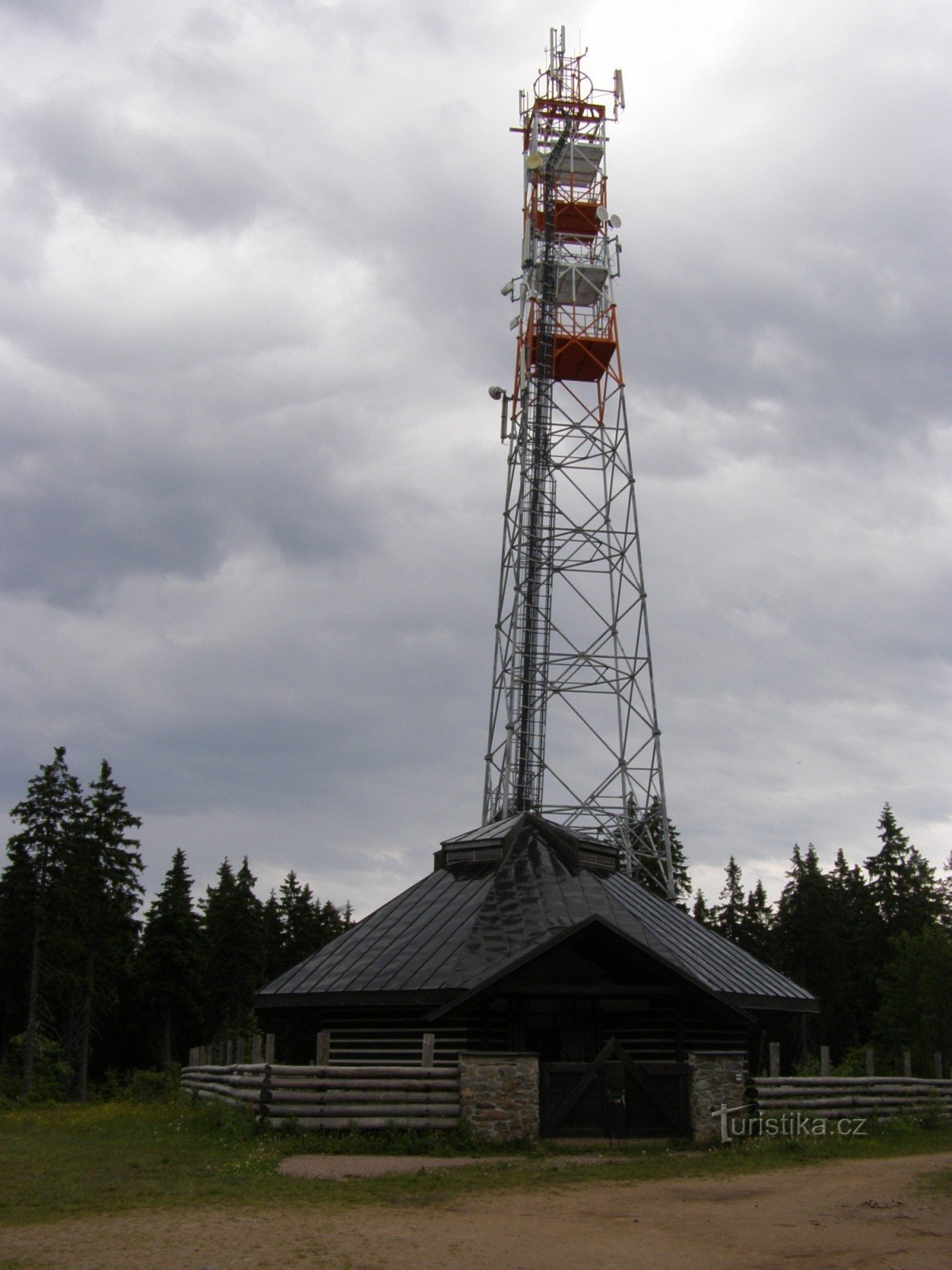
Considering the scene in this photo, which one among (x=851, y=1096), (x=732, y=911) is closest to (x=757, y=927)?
(x=732, y=911)

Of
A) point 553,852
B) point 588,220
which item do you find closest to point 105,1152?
point 553,852

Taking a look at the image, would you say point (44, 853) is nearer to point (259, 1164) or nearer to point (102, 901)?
point (102, 901)

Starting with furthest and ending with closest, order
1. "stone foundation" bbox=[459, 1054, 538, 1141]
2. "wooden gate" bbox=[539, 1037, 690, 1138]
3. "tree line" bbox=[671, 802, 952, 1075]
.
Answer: "tree line" bbox=[671, 802, 952, 1075] < "wooden gate" bbox=[539, 1037, 690, 1138] < "stone foundation" bbox=[459, 1054, 538, 1141]

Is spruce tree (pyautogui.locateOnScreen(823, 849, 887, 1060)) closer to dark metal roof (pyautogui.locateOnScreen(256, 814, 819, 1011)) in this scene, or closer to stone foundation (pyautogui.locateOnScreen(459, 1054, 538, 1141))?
dark metal roof (pyautogui.locateOnScreen(256, 814, 819, 1011))

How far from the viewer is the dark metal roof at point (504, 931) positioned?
72.6ft

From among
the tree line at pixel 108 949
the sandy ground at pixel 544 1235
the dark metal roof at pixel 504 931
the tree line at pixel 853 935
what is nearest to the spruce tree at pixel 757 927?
the tree line at pixel 853 935

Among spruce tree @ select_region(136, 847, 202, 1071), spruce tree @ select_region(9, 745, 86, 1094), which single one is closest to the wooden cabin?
→ spruce tree @ select_region(9, 745, 86, 1094)

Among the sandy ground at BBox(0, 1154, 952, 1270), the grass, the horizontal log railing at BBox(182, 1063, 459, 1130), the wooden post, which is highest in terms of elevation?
the wooden post

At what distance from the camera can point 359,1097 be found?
60.3 feet

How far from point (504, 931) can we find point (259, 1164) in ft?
25.9

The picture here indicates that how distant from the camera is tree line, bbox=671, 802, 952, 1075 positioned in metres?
57.9

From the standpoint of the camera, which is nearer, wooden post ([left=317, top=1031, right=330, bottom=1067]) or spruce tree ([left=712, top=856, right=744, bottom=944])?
wooden post ([left=317, top=1031, right=330, bottom=1067])

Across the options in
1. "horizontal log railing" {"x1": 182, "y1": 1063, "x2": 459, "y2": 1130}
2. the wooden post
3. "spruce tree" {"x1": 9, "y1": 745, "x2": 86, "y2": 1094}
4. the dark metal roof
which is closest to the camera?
"horizontal log railing" {"x1": 182, "y1": 1063, "x2": 459, "y2": 1130}

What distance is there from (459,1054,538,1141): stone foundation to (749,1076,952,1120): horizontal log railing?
178 inches
